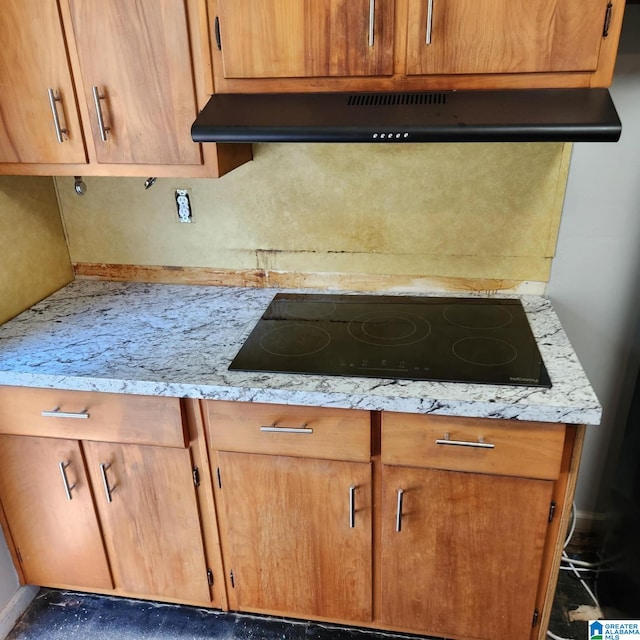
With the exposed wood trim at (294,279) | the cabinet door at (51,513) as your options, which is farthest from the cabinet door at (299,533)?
the exposed wood trim at (294,279)

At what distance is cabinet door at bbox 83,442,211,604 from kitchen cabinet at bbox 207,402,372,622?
0.10 meters

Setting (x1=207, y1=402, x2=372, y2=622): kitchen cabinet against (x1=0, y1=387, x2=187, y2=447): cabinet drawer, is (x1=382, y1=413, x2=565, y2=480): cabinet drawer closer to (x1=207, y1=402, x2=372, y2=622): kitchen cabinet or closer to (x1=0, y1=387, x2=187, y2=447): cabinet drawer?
(x1=207, y1=402, x2=372, y2=622): kitchen cabinet

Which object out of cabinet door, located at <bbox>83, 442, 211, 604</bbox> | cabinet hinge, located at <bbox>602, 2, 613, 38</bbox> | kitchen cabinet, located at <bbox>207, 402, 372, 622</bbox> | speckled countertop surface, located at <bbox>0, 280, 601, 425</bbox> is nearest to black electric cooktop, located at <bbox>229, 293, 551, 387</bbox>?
speckled countertop surface, located at <bbox>0, 280, 601, 425</bbox>

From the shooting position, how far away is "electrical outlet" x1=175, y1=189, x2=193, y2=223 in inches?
75.1

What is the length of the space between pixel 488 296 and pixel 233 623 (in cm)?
135

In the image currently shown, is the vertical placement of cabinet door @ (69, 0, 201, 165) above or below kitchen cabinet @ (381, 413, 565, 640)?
above

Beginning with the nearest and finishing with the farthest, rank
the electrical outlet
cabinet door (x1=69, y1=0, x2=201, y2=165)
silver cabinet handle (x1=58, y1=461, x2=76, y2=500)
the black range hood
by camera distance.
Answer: the black range hood < cabinet door (x1=69, y1=0, x2=201, y2=165) < silver cabinet handle (x1=58, y1=461, x2=76, y2=500) < the electrical outlet

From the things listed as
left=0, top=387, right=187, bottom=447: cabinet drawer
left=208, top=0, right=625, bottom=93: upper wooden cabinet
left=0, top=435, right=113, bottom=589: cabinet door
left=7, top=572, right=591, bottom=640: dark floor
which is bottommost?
left=7, top=572, right=591, bottom=640: dark floor

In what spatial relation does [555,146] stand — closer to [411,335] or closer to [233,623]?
[411,335]

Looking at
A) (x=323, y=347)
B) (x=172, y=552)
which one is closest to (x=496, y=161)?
(x=323, y=347)

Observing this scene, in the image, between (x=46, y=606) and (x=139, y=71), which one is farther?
(x=46, y=606)

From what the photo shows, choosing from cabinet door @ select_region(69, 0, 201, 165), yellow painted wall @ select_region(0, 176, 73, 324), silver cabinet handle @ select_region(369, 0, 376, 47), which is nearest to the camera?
silver cabinet handle @ select_region(369, 0, 376, 47)

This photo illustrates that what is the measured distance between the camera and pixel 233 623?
1835 mm

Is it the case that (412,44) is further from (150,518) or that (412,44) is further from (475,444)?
(150,518)
